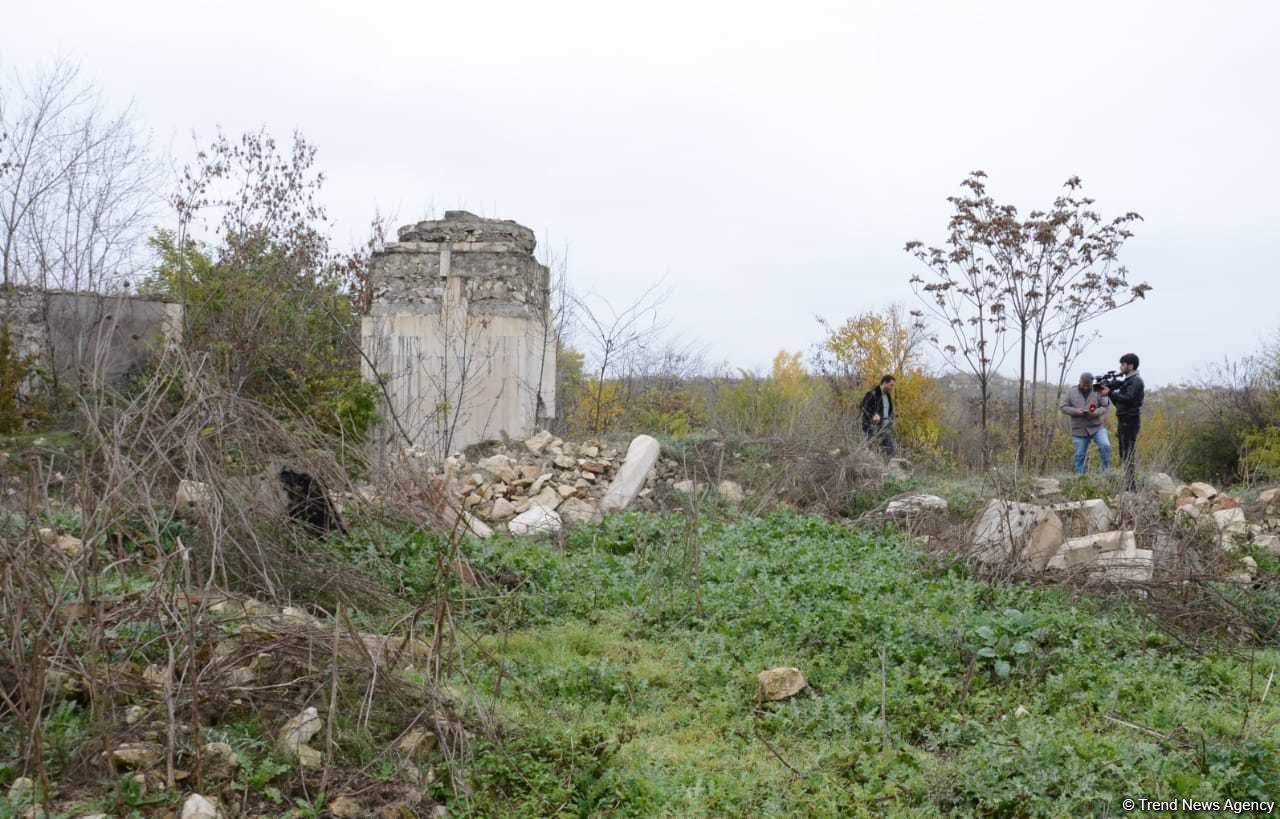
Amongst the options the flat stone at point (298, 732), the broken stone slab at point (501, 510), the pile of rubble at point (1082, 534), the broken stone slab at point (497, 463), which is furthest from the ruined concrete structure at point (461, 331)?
the flat stone at point (298, 732)

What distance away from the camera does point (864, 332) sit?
18.3 m

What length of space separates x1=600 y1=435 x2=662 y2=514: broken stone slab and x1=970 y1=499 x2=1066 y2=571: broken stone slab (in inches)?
132

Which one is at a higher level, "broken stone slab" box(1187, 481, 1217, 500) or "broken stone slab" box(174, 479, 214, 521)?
"broken stone slab" box(174, 479, 214, 521)

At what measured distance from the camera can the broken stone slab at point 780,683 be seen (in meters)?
4.57

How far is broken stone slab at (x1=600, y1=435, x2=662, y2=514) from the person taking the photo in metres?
9.69

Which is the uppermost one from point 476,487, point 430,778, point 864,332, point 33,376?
point 864,332

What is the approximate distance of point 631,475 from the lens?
1004cm

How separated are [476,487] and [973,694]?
5712mm

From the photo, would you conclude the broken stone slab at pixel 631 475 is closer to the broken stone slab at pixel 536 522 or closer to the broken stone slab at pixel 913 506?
the broken stone slab at pixel 536 522

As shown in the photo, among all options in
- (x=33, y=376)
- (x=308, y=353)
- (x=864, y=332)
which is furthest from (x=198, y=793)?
(x=864, y=332)

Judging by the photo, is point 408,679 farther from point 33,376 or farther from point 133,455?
point 33,376

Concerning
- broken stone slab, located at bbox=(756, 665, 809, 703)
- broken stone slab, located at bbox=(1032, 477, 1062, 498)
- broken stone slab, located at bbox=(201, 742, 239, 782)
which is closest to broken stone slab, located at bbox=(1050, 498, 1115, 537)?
broken stone slab, located at bbox=(1032, 477, 1062, 498)

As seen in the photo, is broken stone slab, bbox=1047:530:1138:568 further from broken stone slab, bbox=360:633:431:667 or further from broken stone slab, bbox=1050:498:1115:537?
broken stone slab, bbox=360:633:431:667

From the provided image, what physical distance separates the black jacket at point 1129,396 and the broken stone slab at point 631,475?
18.0 ft
